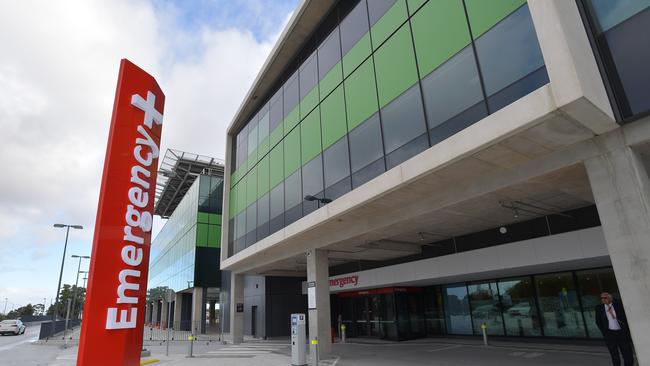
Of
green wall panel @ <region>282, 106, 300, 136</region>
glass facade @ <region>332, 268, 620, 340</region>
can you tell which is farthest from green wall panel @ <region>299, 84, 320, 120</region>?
glass facade @ <region>332, 268, 620, 340</region>

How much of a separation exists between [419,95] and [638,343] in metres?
7.70

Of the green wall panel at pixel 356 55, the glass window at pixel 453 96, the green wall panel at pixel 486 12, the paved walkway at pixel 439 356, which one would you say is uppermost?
the green wall panel at pixel 356 55

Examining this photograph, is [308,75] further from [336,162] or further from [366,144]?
[366,144]

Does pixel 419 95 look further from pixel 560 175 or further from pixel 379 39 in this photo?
pixel 560 175

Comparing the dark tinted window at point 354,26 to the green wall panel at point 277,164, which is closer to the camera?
the dark tinted window at point 354,26

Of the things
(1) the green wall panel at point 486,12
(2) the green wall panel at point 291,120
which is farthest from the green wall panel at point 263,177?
(1) the green wall panel at point 486,12

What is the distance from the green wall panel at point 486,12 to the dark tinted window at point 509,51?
15cm

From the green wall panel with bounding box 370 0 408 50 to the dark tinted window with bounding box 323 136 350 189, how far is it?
3.80 m

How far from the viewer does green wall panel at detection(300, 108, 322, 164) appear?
17503 mm

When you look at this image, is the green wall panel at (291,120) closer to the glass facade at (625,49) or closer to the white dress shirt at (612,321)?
the glass facade at (625,49)

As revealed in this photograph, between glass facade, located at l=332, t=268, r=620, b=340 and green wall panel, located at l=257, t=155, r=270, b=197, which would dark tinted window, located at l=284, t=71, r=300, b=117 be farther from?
glass facade, located at l=332, t=268, r=620, b=340

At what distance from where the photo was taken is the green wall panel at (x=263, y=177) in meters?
22.4

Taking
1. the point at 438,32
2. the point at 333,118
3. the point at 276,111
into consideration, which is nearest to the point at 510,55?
the point at 438,32

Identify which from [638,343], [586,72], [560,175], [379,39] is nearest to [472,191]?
[560,175]
